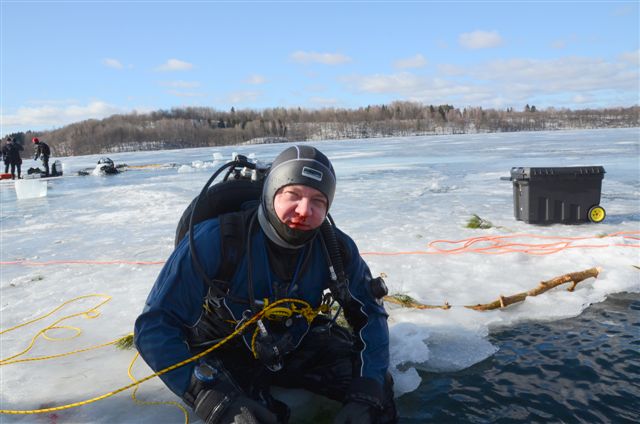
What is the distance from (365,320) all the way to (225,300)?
27.6 inches

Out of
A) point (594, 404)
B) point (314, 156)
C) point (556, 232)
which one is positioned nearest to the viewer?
point (314, 156)

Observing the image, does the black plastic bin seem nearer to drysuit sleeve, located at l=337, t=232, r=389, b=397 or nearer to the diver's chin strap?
drysuit sleeve, located at l=337, t=232, r=389, b=397

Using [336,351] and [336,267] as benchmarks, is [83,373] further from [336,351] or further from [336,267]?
[336,267]

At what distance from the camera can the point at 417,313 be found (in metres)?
3.42

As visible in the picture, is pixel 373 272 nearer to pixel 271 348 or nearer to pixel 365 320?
pixel 365 320

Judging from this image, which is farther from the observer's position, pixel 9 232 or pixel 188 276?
pixel 9 232

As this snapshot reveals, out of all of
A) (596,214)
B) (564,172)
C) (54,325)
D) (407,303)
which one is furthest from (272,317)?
(596,214)

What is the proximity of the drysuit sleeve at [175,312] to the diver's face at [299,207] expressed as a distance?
0.32 m

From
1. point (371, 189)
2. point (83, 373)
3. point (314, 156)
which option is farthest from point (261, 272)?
point (371, 189)

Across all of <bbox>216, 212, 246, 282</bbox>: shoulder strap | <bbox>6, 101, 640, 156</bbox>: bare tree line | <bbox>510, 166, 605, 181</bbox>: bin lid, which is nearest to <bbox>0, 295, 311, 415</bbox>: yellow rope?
<bbox>216, 212, 246, 282</bbox>: shoulder strap

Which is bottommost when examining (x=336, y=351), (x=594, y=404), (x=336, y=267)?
(x=594, y=404)

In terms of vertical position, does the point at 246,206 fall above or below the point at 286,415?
above

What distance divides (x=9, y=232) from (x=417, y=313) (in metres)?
6.83

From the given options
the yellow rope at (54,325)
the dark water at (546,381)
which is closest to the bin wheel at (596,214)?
the dark water at (546,381)
